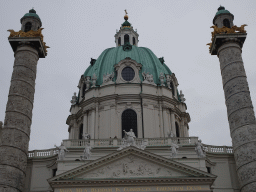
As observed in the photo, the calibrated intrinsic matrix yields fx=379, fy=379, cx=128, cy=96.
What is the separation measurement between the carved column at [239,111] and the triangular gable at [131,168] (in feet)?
11.7

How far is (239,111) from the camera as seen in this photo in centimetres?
3102

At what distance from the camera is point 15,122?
30469mm

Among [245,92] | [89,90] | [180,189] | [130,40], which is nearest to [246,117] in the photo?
[245,92]

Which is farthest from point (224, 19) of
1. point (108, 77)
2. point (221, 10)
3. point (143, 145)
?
point (143, 145)

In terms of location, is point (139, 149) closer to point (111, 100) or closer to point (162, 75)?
point (111, 100)

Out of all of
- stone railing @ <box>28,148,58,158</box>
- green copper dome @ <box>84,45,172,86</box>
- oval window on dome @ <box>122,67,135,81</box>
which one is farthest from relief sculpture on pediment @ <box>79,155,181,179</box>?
green copper dome @ <box>84,45,172,86</box>

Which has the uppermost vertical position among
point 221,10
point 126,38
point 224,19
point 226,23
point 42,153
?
point 126,38

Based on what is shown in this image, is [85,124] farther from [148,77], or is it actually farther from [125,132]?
[125,132]

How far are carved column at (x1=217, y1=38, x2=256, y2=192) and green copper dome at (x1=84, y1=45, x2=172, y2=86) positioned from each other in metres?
Answer: 10.2

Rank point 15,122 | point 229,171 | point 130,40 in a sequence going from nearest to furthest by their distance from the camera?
point 15,122, point 229,171, point 130,40

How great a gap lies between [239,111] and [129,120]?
1204cm

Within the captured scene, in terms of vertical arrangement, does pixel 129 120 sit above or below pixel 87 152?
above

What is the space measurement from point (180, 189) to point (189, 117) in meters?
16.2

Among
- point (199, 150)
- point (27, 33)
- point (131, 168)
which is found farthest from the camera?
point (27, 33)
